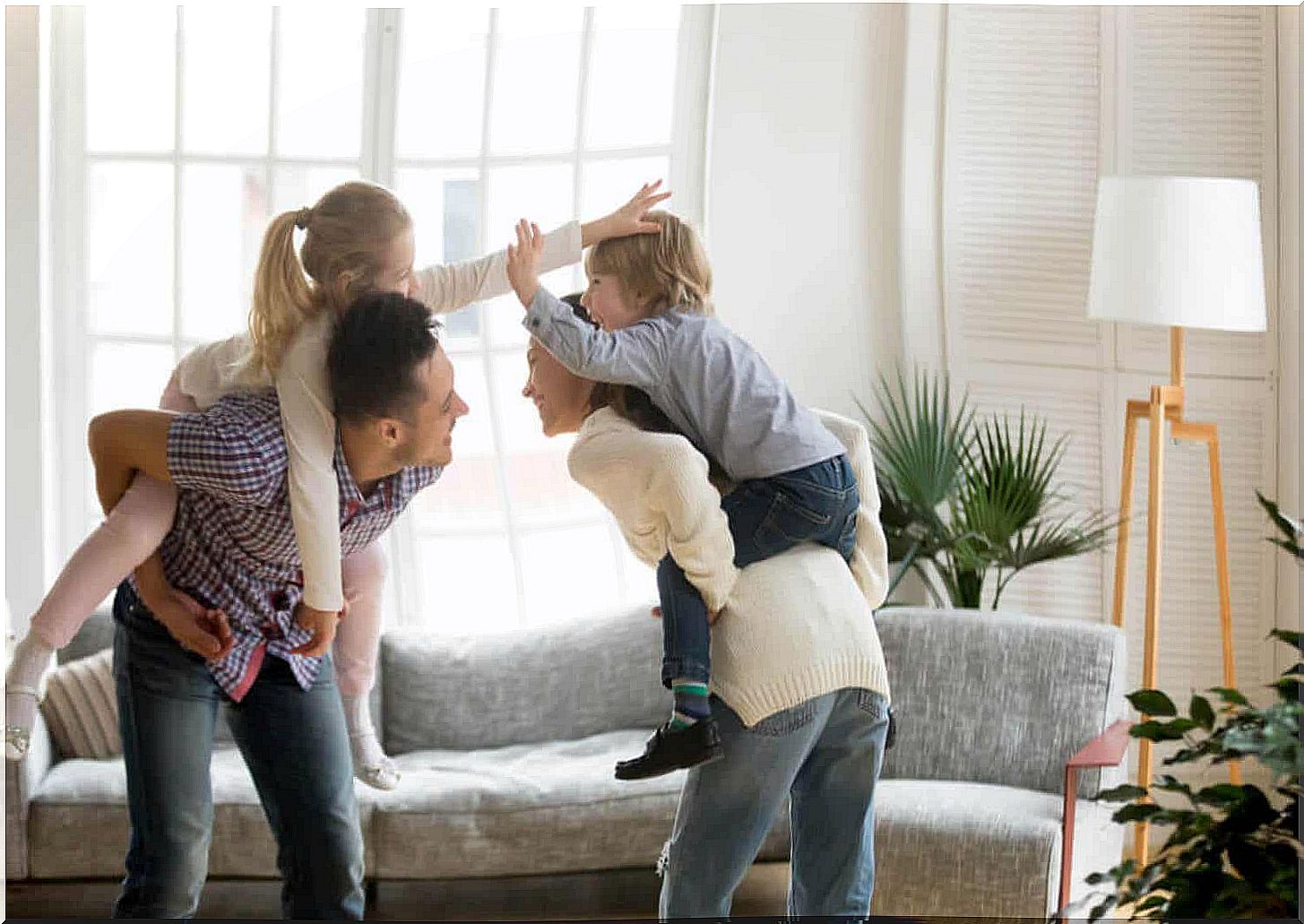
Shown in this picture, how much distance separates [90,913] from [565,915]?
104 centimetres

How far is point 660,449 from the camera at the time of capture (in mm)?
2316

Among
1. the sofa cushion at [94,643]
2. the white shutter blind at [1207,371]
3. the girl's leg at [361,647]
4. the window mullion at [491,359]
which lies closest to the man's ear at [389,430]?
the girl's leg at [361,647]

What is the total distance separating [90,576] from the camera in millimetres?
2670

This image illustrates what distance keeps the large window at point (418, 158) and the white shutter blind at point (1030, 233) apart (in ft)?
2.31

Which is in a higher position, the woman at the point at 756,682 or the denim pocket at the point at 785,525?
the denim pocket at the point at 785,525

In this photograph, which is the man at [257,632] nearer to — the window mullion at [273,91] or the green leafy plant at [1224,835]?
the green leafy plant at [1224,835]

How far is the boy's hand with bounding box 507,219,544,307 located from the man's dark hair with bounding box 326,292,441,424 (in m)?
0.18

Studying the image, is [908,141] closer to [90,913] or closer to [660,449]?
[660,449]

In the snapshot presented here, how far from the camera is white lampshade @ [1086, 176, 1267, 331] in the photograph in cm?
370

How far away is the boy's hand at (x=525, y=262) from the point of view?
8.59 feet

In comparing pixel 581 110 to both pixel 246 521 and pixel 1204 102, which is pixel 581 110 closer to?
pixel 1204 102

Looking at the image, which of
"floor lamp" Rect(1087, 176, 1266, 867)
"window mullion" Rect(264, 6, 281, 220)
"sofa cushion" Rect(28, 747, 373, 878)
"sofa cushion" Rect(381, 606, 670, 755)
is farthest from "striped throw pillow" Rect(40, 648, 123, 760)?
"floor lamp" Rect(1087, 176, 1266, 867)

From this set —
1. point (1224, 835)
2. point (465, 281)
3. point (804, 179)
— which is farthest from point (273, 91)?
point (1224, 835)

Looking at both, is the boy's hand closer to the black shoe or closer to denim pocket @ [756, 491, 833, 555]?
denim pocket @ [756, 491, 833, 555]
